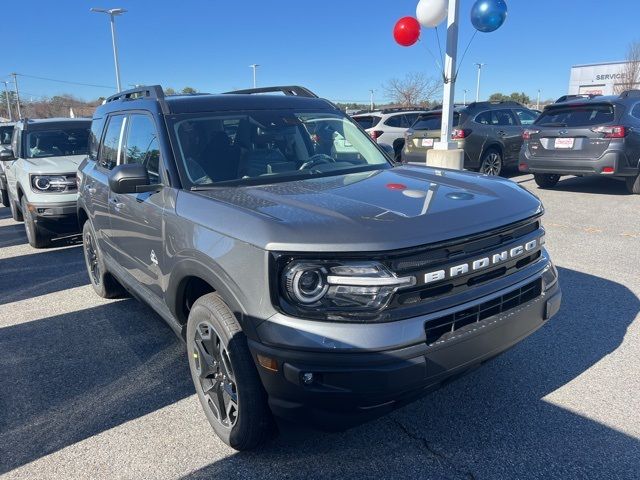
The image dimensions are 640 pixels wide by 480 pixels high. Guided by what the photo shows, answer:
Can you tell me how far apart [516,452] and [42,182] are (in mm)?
6911

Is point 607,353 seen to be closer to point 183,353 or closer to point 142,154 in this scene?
point 183,353

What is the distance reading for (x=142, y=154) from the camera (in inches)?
141

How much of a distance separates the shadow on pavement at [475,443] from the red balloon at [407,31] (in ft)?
26.7

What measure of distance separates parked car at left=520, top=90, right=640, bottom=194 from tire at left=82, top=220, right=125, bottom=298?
786cm

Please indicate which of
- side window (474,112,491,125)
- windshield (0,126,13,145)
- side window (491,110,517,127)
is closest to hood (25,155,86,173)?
windshield (0,126,13,145)

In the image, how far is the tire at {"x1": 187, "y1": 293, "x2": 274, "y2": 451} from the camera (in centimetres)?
238

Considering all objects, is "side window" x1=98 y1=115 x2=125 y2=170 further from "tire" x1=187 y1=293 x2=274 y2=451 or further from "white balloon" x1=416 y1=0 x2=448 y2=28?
"white balloon" x1=416 y1=0 x2=448 y2=28

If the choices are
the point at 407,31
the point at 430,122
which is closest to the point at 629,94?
the point at 430,122

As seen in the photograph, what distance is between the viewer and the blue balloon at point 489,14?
8703 mm

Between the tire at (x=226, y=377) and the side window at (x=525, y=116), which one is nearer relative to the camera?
the tire at (x=226, y=377)

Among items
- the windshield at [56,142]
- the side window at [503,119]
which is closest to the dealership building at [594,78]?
the side window at [503,119]

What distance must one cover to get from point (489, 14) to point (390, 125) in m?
5.42

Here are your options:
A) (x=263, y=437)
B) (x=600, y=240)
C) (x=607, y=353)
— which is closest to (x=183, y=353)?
(x=263, y=437)

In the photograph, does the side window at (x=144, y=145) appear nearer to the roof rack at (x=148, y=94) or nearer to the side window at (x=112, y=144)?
the roof rack at (x=148, y=94)
